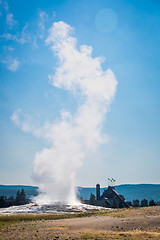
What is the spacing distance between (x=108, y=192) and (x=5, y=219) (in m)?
70.0

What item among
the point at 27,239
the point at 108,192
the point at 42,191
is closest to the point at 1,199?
the point at 42,191

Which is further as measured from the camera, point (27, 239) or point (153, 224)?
point (153, 224)

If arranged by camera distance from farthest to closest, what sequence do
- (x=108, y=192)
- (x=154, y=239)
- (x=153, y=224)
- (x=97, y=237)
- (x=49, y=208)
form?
(x=108, y=192)
(x=49, y=208)
(x=153, y=224)
(x=97, y=237)
(x=154, y=239)

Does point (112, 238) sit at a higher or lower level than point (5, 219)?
higher

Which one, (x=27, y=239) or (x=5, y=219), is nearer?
(x=27, y=239)

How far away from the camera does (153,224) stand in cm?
2134

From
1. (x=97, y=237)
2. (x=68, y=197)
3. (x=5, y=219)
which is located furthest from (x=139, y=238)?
(x=68, y=197)

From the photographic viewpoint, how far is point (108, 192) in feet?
311

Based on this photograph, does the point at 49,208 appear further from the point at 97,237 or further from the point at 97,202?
the point at 97,202

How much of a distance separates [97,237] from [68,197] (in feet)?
245

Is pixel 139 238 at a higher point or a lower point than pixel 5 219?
higher

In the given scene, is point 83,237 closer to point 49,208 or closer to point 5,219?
point 5,219

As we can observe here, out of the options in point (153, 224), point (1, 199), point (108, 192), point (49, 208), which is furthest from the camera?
point (108, 192)

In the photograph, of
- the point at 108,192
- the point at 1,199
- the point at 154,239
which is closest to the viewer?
the point at 154,239
